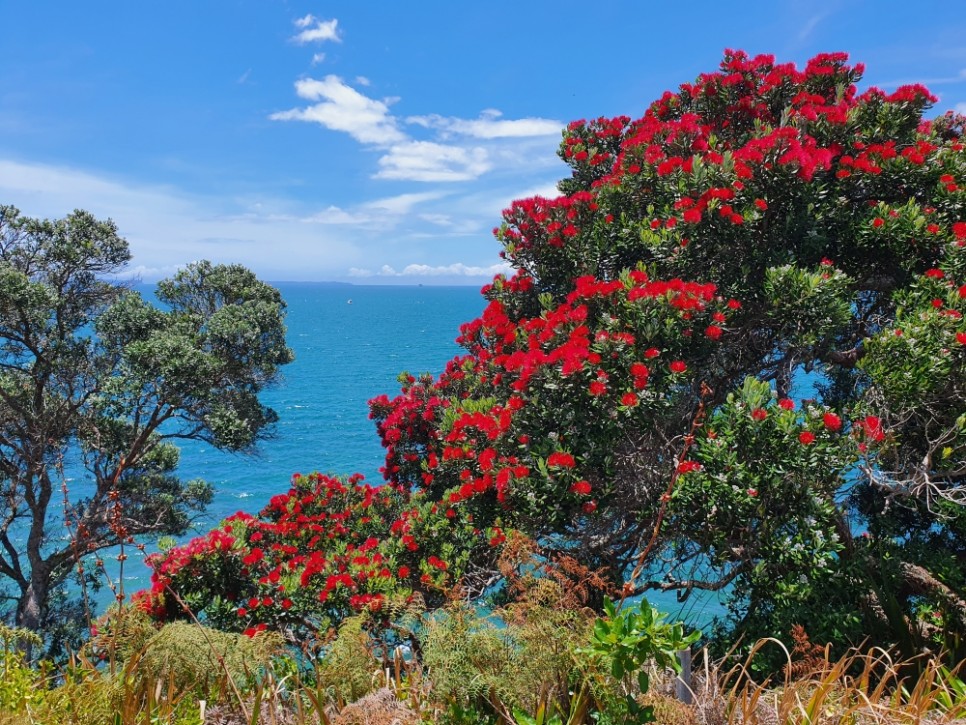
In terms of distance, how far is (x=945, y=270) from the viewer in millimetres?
5016

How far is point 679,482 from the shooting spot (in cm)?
457

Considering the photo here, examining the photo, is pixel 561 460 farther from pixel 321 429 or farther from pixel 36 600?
pixel 321 429

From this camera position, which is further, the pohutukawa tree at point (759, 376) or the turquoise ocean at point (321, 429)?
the turquoise ocean at point (321, 429)

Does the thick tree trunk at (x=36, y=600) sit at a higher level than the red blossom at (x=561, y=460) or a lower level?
lower

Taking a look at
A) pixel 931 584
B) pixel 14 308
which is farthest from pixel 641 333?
pixel 14 308

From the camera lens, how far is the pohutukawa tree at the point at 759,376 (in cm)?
450

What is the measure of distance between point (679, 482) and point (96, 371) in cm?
1175

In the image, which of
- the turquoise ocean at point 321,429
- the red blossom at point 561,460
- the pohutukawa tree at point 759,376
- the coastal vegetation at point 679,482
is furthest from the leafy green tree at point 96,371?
the red blossom at point 561,460

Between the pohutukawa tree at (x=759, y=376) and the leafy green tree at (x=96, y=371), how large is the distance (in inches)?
218

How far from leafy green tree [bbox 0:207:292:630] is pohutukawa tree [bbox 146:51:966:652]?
554cm

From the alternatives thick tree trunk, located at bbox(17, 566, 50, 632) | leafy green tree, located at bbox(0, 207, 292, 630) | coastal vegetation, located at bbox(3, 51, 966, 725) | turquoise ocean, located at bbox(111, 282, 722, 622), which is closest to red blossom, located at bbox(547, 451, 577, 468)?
coastal vegetation, located at bbox(3, 51, 966, 725)

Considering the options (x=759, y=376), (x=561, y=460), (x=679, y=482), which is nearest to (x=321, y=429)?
(x=759, y=376)

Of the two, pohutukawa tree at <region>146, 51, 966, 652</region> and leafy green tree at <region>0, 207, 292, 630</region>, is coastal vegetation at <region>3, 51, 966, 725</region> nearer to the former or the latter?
pohutukawa tree at <region>146, 51, 966, 652</region>

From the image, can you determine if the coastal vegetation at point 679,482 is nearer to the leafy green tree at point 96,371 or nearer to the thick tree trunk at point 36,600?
the leafy green tree at point 96,371
